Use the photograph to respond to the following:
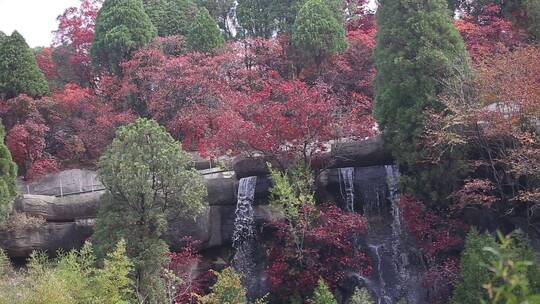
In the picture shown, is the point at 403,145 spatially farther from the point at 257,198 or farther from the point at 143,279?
the point at 143,279

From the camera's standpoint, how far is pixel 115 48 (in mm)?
24844

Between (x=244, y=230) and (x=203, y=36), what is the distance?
10.7 m

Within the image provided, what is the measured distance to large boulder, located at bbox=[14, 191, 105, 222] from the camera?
19.4 metres

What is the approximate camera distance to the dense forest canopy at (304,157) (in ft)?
45.1

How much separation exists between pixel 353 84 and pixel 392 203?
771 centimetres

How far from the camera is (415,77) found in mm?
16422

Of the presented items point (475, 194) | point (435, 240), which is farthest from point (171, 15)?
point (475, 194)

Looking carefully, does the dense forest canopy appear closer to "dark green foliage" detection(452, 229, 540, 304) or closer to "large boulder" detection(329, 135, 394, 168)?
"dark green foliage" detection(452, 229, 540, 304)

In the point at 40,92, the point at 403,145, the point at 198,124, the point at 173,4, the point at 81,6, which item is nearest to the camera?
the point at 403,145

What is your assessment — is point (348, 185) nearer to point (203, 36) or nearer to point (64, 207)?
point (64, 207)

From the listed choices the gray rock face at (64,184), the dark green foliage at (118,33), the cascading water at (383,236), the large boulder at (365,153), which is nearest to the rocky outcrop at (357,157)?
the large boulder at (365,153)

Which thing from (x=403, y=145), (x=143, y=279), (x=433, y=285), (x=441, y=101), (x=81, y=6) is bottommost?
(x=433, y=285)

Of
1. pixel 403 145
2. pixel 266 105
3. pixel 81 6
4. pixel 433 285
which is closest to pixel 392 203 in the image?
pixel 403 145

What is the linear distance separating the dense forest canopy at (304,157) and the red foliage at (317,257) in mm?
53
